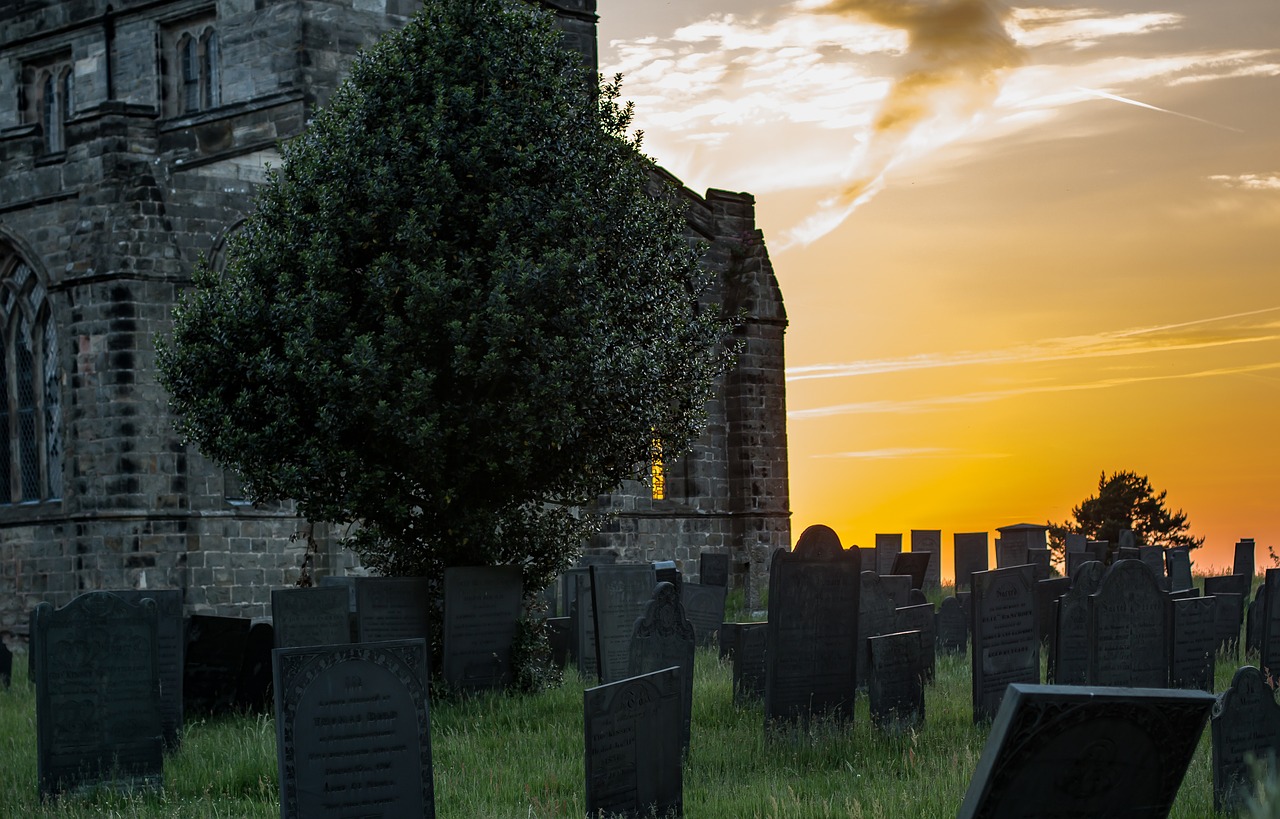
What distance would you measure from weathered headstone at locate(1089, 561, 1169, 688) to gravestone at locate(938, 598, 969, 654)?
247 inches

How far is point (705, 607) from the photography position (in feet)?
62.7

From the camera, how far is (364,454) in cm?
1526

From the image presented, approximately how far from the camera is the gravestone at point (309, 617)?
1370cm

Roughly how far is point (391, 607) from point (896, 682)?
5.33 metres

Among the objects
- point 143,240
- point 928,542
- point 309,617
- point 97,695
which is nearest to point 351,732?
point 97,695

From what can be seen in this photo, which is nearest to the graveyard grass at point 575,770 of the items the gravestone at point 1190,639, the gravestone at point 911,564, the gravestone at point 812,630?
the gravestone at point 812,630

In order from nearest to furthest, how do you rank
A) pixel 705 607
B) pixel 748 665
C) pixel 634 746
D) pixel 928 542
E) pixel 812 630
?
1. pixel 634 746
2. pixel 812 630
3. pixel 748 665
4. pixel 705 607
5. pixel 928 542

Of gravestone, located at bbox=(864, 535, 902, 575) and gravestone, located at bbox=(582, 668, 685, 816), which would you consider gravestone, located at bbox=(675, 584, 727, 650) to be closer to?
gravestone, located at bbox=(864, 535, 902, 575)

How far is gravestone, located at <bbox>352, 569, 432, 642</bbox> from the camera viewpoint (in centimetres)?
1449

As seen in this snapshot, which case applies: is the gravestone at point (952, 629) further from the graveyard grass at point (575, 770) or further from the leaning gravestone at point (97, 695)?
the leaning gravestone at point (97, 695)

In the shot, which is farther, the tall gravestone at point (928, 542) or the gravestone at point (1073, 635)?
the tall gravestone at point (928, 542)

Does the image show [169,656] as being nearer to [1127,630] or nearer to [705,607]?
[705,607]

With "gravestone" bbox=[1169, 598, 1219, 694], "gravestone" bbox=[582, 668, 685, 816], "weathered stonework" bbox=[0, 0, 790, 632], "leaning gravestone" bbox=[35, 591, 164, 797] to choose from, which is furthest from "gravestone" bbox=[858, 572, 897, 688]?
"weathered stonework" bbox=[0, 0, 790, 632]

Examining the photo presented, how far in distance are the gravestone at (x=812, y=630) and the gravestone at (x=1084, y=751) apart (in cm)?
555
